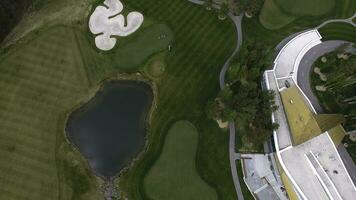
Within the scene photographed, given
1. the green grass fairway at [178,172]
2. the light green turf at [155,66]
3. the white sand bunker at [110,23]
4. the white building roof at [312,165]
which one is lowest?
the green grass fairway at [178,172]

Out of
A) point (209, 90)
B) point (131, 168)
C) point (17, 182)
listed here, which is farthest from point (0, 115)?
point (209, 90)

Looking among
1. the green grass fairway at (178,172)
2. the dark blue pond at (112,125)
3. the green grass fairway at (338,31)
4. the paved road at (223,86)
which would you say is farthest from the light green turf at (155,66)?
the green grass fairway at (338,31)

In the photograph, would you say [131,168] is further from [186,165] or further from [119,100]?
[119,100]

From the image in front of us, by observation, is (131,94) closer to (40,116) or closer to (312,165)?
(40,116)

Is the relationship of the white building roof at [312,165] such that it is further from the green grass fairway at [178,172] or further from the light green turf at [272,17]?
the light green turf at [272,17]

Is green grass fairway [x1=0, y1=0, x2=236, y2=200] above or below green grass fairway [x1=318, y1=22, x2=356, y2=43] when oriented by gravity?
below

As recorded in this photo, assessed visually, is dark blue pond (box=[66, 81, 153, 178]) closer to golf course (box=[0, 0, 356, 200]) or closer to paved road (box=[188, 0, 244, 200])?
golf course (box=[0, 0, 356, 200])

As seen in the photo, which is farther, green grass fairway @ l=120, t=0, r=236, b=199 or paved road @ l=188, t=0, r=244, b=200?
green grass fairway @ l=120, t=0, r=236, b=199

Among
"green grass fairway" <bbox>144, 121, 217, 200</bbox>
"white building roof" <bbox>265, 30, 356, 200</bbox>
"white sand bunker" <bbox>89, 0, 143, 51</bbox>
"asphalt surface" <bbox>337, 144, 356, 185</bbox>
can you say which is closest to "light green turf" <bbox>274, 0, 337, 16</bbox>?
"white building roof" <bbox>265, 30, 356, 200</bbox>
